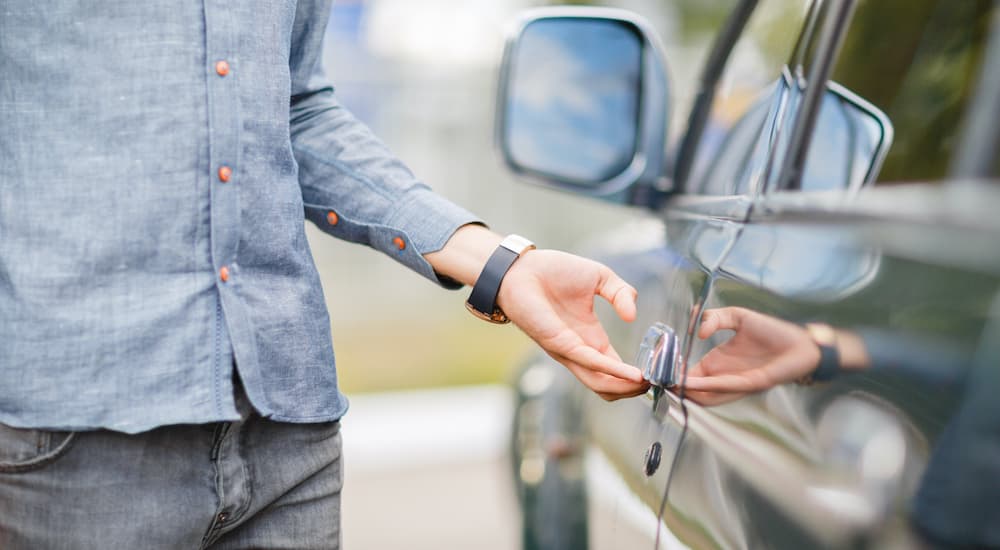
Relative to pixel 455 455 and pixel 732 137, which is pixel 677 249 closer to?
pixel 732 137

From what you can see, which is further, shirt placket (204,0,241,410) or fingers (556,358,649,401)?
fingers (556,358,649,401)

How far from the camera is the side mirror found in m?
2.29

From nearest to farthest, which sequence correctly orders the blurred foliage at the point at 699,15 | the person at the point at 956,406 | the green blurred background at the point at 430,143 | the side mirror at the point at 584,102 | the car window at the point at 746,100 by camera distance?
the person at the point at 956,406 < the car window at the point at 746,100 < the side mirror at the point at 584,102 < the green blurred background at the point at 430,143 < the blurred foliage at the point at 699,15

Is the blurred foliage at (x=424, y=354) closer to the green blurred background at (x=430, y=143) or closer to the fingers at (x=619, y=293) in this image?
the green blurred background at (x=430, y=143)

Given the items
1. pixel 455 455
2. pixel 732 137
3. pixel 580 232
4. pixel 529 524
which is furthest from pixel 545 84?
pixel 580 232

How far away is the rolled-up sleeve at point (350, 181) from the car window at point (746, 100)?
0.51m

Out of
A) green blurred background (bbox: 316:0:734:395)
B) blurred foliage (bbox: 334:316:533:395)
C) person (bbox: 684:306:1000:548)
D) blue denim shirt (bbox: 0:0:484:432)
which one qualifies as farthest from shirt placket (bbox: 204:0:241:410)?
green blurred background (bbox: 316:0:734:395)

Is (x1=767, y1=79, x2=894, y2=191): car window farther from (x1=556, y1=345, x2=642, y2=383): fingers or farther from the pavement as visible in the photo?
the pavement

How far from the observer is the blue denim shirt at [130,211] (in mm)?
1262

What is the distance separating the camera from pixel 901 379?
0.92 meters

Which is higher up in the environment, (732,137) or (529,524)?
(732,137)

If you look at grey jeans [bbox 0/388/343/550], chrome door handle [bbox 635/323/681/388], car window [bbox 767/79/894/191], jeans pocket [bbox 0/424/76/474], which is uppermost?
car window [bbox 767/79/894/191]

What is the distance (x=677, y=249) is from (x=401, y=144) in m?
6.26

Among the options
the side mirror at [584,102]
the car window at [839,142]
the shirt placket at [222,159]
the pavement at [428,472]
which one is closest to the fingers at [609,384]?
the car window at [839,142]
